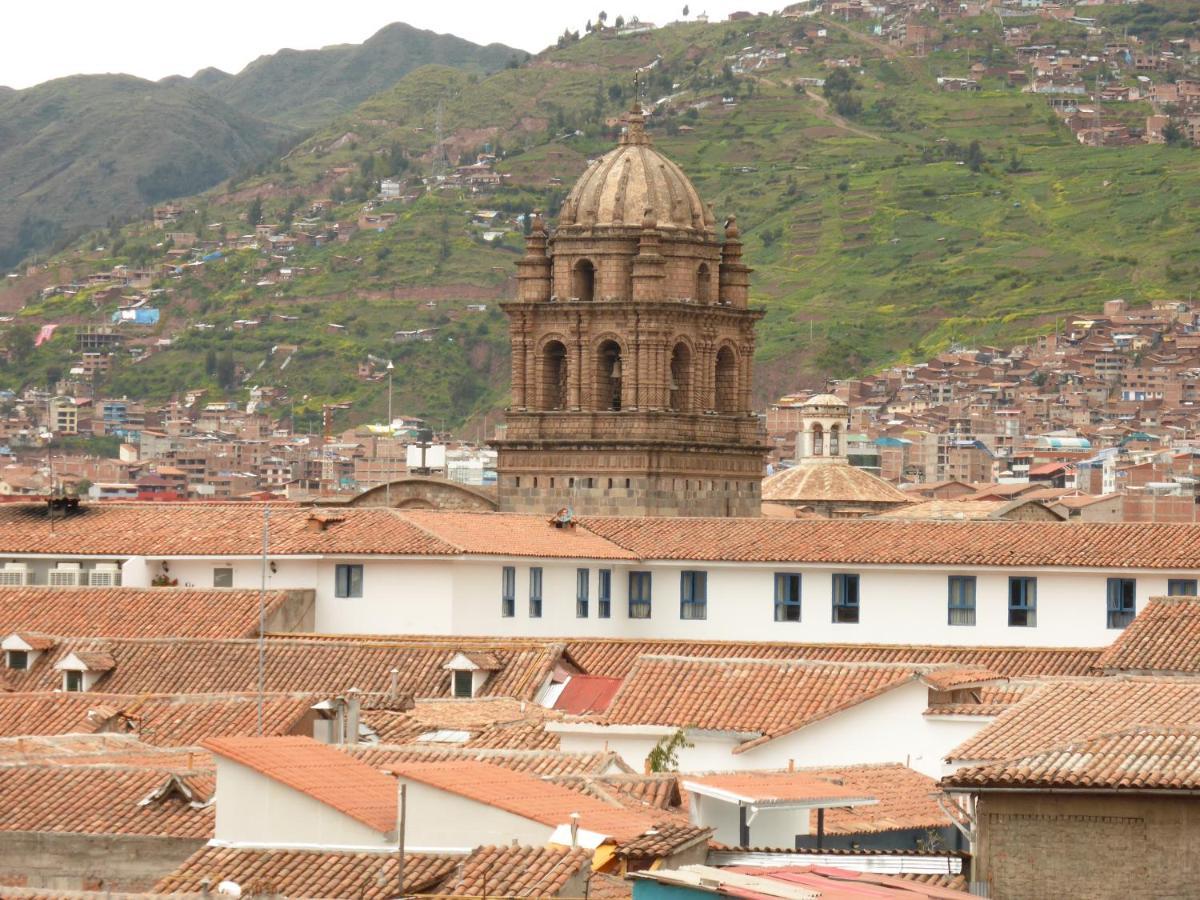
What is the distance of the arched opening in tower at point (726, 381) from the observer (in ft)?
286

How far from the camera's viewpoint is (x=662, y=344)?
84812mm

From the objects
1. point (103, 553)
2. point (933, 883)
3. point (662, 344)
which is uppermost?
point (662, 344)

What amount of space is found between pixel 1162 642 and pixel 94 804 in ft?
66.9

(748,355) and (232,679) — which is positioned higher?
(748,355)

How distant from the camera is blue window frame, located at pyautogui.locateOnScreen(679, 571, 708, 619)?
6900 centimetres

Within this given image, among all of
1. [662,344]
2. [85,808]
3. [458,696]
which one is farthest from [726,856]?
[662,344]

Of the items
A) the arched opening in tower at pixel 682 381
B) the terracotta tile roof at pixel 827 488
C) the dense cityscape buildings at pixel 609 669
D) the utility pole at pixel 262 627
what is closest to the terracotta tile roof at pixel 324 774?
the dense cityscape buildings at pixel 609 669

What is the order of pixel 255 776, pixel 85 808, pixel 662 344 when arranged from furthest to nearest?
pixel 662 344 < pixel 85 808 < pixel 255 776

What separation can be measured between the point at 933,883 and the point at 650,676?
20.5 meters

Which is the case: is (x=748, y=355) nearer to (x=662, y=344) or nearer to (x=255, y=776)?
(x=662, y=344)

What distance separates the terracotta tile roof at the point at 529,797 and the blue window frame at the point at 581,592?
113 ft

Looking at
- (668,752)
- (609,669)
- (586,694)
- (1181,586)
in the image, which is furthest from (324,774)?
(1181,586)

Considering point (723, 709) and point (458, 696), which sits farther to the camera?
point (458, 696)

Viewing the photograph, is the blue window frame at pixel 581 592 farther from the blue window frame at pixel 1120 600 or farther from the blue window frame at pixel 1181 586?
the blue window frame at pixel 1181 586
